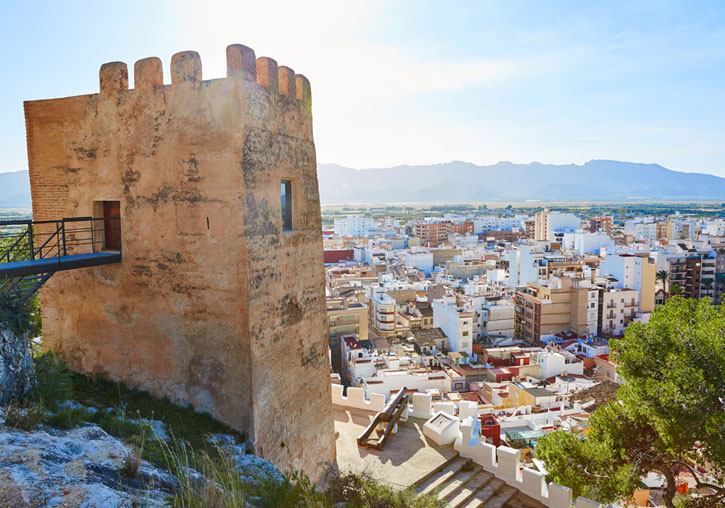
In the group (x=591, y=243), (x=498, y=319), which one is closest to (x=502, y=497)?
(x=498, y=319)

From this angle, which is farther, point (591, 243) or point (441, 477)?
point (591, 243)

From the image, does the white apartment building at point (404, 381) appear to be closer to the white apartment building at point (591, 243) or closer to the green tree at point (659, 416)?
the green tree at point (659, 416)

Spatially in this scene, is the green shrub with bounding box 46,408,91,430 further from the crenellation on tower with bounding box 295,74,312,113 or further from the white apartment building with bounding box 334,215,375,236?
the white apartment building with bounding box 334,215,375,236

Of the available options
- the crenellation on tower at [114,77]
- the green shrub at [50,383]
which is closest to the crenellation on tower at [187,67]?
the crenellation on tower at [114,77]


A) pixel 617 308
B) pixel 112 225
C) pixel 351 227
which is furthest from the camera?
pixel 351 227

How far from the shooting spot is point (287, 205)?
Result: 828 centimetres

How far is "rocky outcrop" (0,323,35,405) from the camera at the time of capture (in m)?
5.29

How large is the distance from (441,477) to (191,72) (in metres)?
7.80

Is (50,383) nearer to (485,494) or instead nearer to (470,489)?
(470,489)

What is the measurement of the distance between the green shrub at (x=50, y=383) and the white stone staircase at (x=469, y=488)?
564 centimetres

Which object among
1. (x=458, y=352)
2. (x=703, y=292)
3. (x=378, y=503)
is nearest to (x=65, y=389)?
(x=378, y=503)

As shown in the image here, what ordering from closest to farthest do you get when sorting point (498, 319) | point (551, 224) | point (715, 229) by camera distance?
1. point (498, 319)
2. point (715, 229)
3. point (551, 224)

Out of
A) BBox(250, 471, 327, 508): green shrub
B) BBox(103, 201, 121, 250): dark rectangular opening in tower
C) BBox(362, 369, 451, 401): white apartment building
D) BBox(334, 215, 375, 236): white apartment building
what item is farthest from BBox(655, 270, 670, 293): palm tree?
BBox(334, 215, 375, 236): white apartment building

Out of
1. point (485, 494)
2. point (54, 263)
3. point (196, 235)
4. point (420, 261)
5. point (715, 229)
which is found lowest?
point (420, 261)
